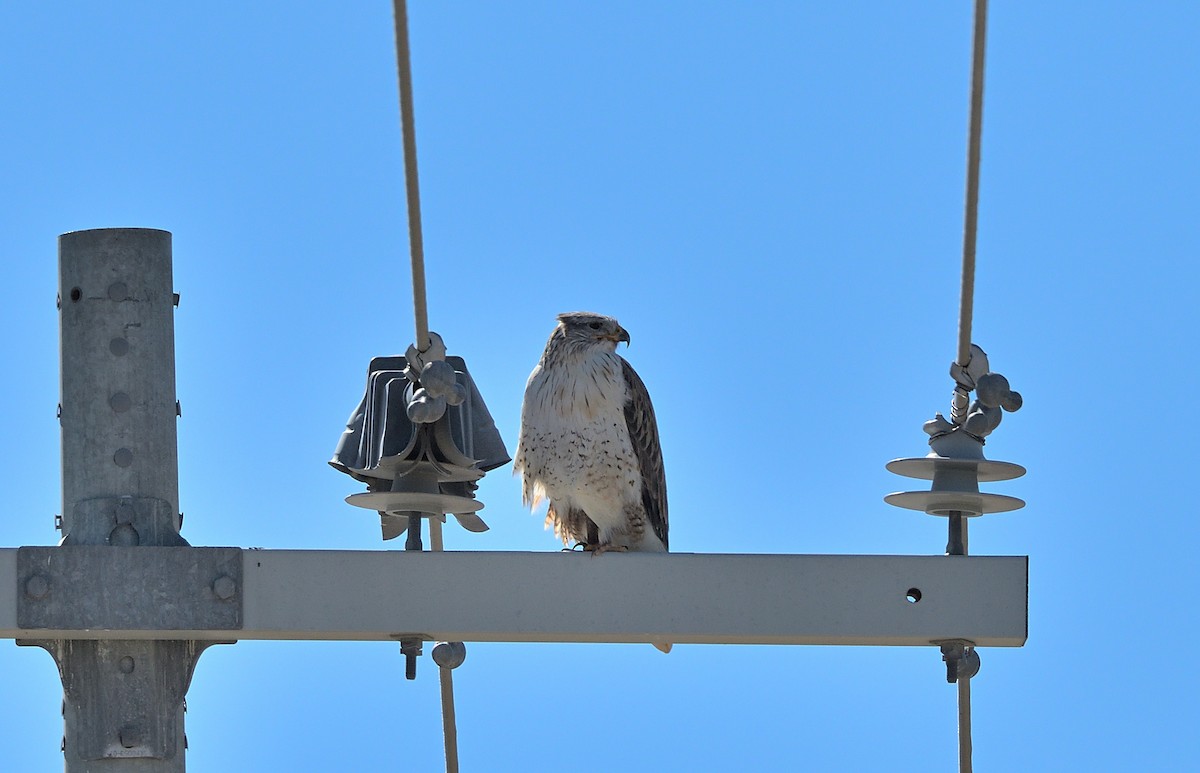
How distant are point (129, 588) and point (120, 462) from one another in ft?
1.32

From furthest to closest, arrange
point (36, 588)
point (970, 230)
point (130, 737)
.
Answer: point (970, 230), point (130, 737), point (36, 588)

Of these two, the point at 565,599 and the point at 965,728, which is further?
the point at 965,728

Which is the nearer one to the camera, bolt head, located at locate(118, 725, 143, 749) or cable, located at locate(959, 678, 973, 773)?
bolt head, located at locate(118, 725, 143, 749)

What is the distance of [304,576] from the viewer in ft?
15.4

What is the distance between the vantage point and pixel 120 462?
5008 millimetres

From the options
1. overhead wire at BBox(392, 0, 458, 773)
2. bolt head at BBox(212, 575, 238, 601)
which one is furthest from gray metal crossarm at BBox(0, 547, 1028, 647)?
overhead wire at BBox(392, 0, 458, 773)

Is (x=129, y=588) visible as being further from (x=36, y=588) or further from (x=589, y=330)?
(x=589, y=330)

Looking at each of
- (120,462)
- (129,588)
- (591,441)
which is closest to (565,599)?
(129,588)

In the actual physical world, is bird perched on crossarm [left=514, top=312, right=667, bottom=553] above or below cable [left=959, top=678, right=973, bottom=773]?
above

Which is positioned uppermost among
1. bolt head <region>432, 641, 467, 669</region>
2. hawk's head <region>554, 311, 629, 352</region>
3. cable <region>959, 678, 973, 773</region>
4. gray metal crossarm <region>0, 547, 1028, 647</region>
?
hawk's head <region>554, 311, 629, 352</region>

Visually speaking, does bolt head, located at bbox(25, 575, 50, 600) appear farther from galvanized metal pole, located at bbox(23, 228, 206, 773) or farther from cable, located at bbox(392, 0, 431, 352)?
cable, located at bbox(392, 0, 431, 352)

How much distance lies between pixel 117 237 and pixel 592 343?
144 inches

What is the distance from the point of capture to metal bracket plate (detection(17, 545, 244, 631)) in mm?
4691

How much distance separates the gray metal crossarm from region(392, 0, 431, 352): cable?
0.61m
